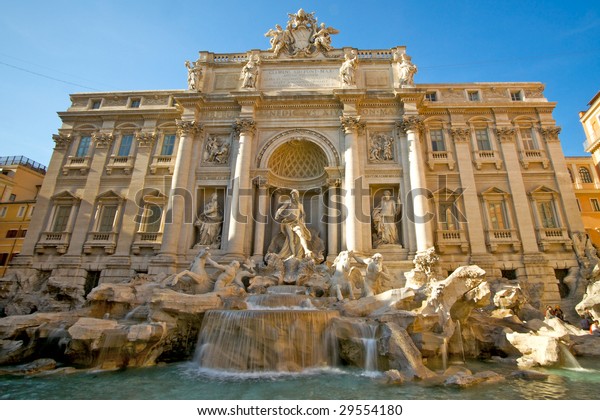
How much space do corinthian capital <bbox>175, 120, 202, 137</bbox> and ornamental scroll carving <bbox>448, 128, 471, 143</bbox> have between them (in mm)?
14496

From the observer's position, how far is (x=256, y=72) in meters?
18.0

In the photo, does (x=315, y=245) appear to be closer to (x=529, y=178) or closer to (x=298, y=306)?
(x=298, y=306)

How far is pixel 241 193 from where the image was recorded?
15695mm

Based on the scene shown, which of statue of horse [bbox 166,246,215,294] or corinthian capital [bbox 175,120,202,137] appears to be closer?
statue of horse [bbox 166,246,215,294]

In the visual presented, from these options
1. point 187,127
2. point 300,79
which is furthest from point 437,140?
point 187,127

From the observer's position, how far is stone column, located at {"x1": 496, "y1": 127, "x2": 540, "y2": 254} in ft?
50.8

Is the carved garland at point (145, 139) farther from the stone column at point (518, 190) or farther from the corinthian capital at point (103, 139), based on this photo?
Result: the stone column at point (518, 190)

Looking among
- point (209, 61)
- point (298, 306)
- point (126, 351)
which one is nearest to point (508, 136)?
point (298, 306)

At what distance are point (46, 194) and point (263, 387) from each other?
61.5ft

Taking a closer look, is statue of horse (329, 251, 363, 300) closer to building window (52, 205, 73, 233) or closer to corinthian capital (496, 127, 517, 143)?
corinthian capital (496, 127, 517, 143)

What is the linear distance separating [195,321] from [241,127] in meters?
11.0

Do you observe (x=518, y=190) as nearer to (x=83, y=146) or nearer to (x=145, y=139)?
(x=145, y=139)

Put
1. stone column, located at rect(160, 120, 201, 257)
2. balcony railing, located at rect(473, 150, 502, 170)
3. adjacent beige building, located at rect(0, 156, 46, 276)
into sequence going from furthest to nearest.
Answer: adjacent beige building, located at rect(0, 156, 46, 276) → balcony railing, located at rect(473, 150, 502, 170) → stone column, located at rect(160, 120, 201, 257)

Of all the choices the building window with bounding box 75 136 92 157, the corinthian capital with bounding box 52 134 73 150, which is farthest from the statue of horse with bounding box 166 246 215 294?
the corinthian capital with bounding box 52 134 73 150
